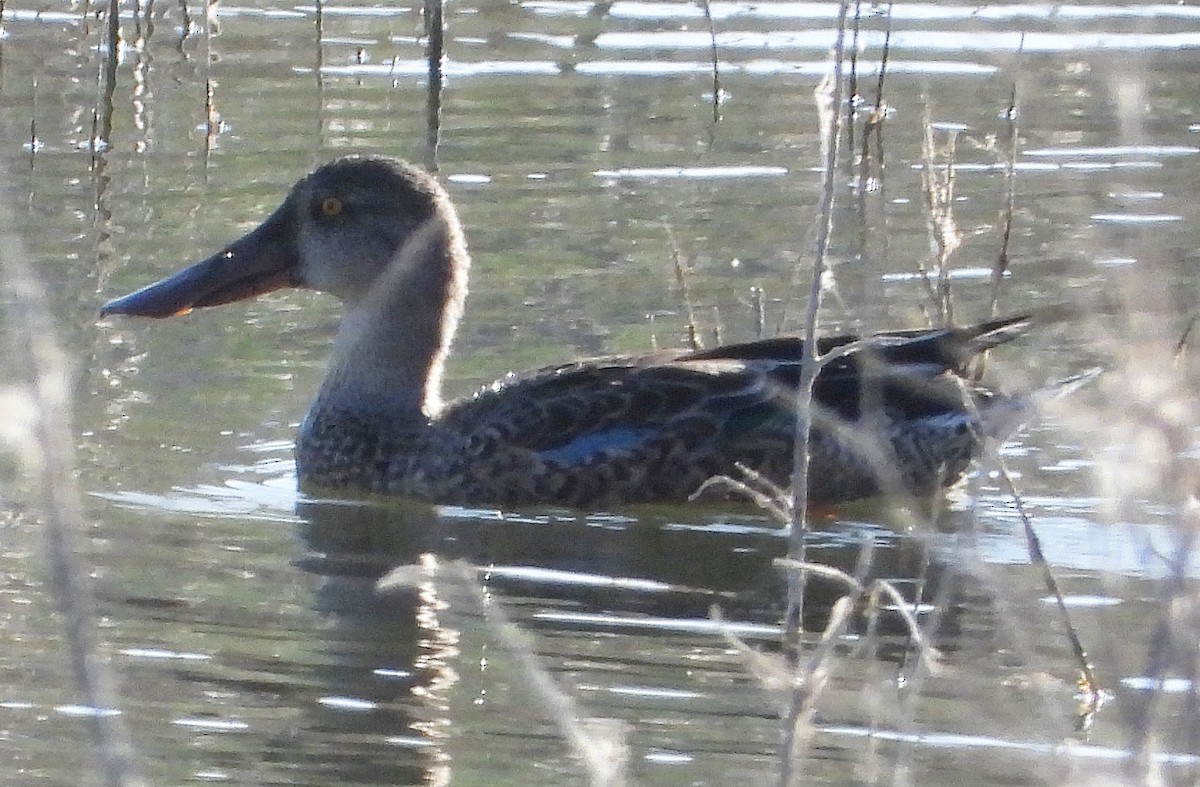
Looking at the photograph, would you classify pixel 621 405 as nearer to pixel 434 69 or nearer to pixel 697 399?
pixel 697 399

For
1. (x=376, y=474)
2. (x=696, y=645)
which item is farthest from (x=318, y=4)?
(x=696, y=645)

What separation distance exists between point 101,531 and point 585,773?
2696 mm

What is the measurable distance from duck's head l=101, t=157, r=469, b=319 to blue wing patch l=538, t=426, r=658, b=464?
0.93 meters

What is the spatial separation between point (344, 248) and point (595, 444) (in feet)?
4.28

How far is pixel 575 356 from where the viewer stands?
9.32 meters

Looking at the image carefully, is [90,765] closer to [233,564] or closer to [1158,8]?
[233,564]

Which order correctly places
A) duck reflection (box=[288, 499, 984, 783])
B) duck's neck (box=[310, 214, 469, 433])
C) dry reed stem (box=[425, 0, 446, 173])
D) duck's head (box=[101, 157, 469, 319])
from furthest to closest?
dry reed stem (box=[425, 0, 446, 173]) → duck's head (box=[101, 157, 469, 319]) → duck's neck (box=[310, 214, 469, 433]) → duck reflection (box=[288, 499, 984, 783])

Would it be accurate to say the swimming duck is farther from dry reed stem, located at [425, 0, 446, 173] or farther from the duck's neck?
dry reed stem, located at [425, 0, 446, 173]

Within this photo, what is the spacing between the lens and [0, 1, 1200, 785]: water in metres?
5.44

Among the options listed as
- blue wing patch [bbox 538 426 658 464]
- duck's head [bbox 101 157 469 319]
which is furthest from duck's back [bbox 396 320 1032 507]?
duck's head [bbox 101 157 469 319]

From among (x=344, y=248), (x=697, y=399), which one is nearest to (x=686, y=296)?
(x=697, y=399)

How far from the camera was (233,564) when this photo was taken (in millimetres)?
7172

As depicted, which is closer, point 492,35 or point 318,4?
point 318,4

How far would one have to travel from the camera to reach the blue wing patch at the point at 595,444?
7895 mm
